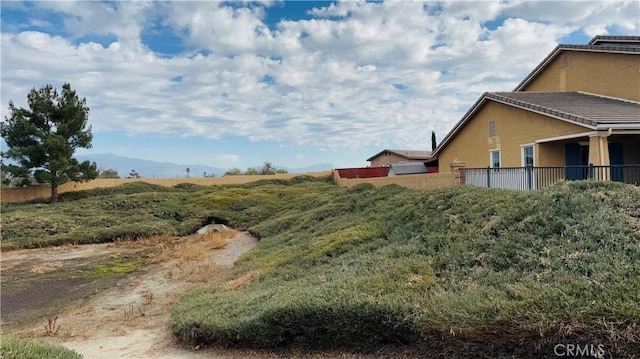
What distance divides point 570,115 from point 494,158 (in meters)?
4.74

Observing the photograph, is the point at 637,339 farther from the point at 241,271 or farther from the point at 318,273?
the point at 241,271

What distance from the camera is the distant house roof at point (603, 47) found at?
13195 mm

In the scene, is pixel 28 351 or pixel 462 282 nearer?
pixel 28 351

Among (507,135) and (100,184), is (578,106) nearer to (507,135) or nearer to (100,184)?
(507,135)

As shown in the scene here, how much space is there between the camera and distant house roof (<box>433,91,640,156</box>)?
10.6 meters

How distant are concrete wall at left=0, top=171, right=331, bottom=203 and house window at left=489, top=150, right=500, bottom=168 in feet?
73.7

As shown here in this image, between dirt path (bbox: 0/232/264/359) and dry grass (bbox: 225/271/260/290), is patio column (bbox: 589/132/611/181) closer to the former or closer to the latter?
Answer: dry grass (bbox: 225/271/260/290)

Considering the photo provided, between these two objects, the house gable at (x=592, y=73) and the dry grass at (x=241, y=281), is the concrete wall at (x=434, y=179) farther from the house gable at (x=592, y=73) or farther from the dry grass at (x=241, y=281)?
the dry grass at (x=241, y=281)

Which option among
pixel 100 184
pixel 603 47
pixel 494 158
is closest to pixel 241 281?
pixel 494 158

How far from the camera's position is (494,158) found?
15.9 m

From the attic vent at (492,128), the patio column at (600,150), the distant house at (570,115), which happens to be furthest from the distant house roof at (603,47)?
the patio column at (600,150)

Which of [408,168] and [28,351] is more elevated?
[408,168]

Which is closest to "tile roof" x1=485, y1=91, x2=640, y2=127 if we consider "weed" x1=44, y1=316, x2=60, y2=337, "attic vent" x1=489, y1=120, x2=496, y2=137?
"attic vent" x1=489, y1=120, x2=496, y2=137

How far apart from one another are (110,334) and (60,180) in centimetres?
2335
